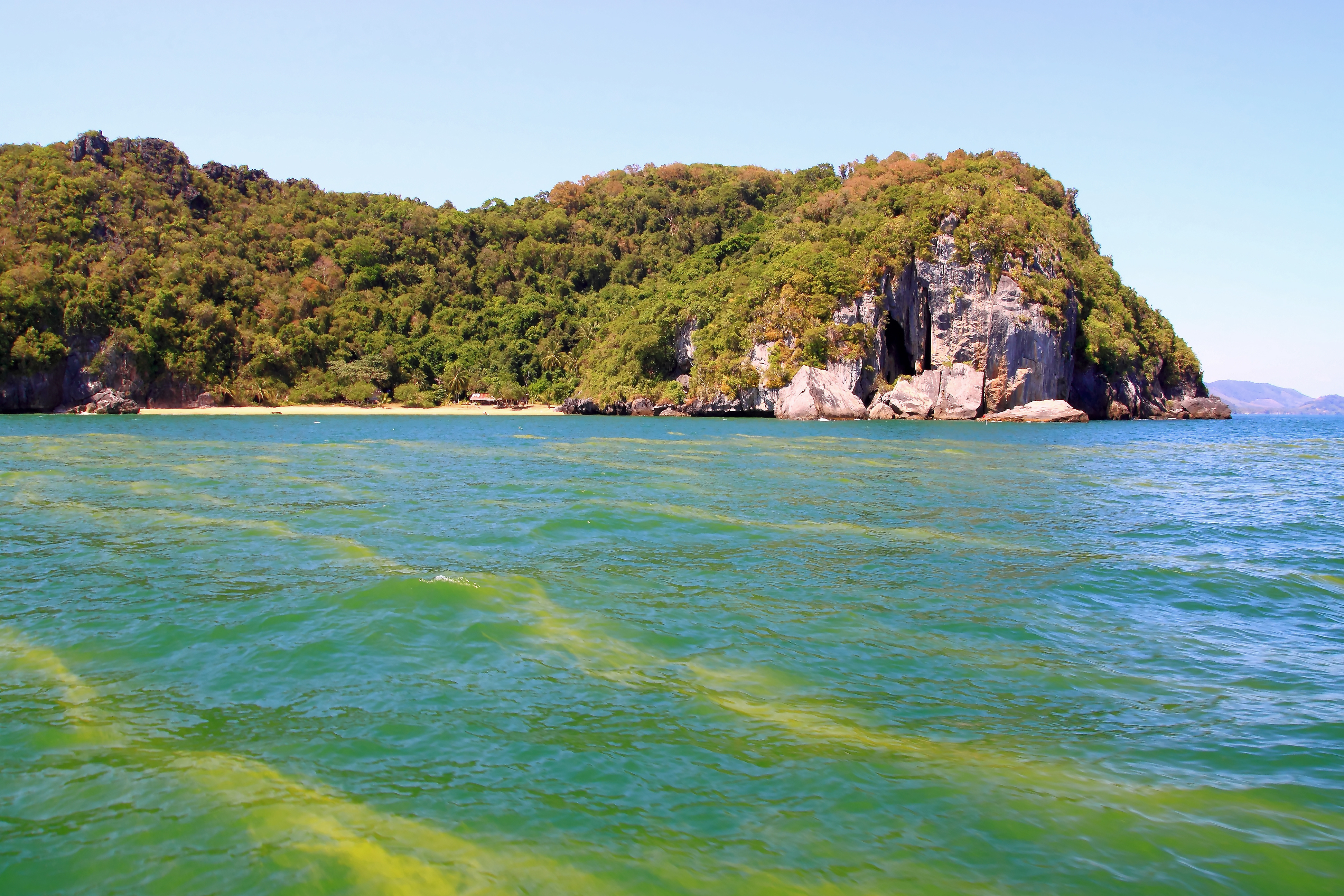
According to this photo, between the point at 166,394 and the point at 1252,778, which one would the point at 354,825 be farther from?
the point at 166,394

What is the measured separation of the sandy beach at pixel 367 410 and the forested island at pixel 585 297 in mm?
1432

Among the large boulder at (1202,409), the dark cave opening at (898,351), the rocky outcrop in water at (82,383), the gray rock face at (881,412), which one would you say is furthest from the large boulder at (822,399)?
the rocky outcrop in water at (82,383)

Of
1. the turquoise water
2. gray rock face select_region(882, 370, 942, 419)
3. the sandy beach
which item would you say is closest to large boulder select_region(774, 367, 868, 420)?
gray rock face select_region(882, 370, 942, 419)

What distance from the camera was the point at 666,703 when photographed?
6414mm

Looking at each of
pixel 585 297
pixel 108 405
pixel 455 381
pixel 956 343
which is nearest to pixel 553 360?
pixel 455 381

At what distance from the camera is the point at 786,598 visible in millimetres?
9523

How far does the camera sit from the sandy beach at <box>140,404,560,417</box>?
241 feet

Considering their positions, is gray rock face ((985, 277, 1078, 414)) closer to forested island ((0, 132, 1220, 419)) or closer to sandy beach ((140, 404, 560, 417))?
forested island ((0, 132, 1220, 419))

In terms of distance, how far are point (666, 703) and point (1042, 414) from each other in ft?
195

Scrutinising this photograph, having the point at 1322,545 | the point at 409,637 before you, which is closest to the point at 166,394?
the point at 409,637

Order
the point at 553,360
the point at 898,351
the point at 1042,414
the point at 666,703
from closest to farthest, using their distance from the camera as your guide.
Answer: the point at 666,703
the point at 1042,414
the point at 898,351
the point at 553,360

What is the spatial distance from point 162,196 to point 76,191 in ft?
35.5

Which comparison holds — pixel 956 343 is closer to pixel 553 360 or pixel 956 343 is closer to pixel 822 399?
pixel 822 399

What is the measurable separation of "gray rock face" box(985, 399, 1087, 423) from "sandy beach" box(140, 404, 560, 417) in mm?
41944
